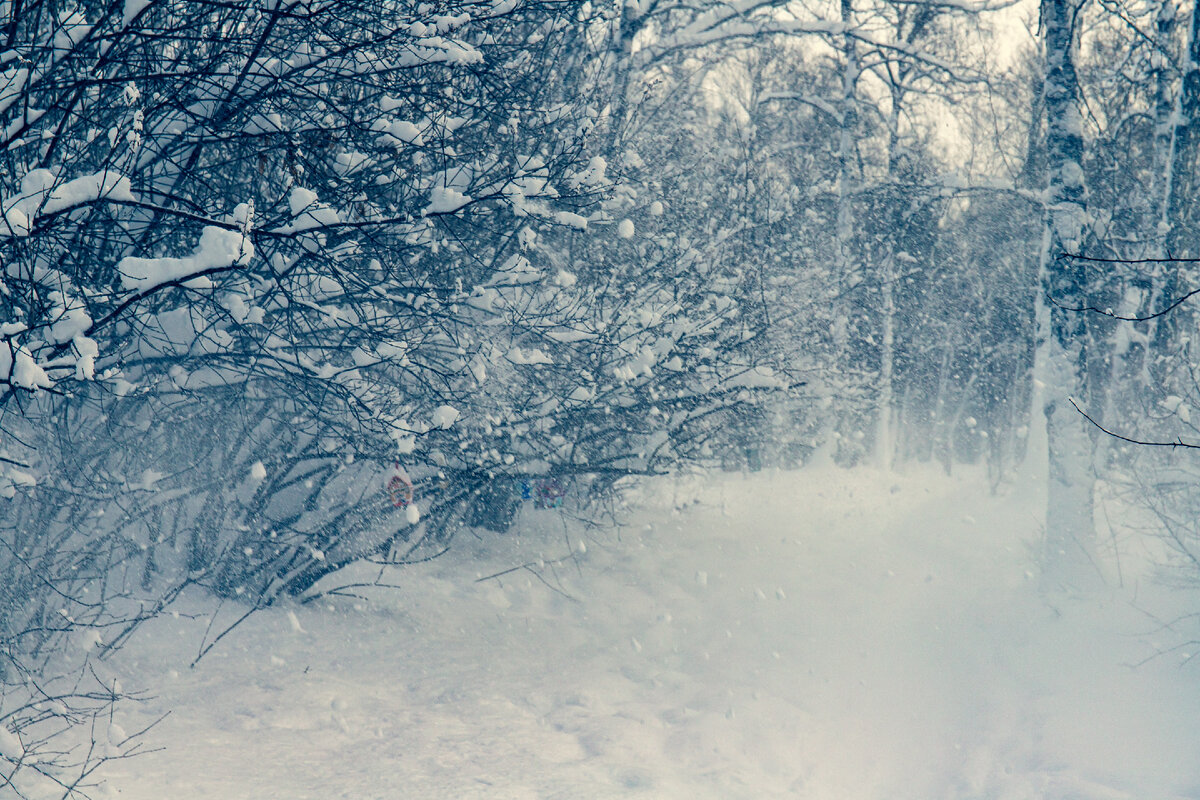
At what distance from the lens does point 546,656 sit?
7070mm

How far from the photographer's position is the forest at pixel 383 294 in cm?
368

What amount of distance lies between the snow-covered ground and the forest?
47cm

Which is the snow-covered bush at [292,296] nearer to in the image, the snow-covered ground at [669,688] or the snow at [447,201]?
the snow at [447,201]

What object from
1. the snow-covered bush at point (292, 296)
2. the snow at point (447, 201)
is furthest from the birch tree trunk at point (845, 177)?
the snow at point (447, 201)

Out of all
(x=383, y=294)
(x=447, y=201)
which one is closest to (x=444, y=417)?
(x=383, y=294)

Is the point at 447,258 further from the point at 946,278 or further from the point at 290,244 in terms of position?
the point at 946,278

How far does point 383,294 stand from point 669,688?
378 centimetres

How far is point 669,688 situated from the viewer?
6836 millimetres

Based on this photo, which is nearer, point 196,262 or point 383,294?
point 196,262

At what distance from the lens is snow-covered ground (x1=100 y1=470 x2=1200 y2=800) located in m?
5.23

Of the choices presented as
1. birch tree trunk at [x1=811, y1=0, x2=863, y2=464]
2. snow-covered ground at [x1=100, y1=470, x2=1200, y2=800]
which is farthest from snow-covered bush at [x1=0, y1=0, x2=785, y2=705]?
birch tree trunk at [x1=811, y1=0, x2=863, y2=464]

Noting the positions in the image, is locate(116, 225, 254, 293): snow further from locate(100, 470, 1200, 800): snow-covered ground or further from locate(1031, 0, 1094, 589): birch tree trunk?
locate(1031, 0, 1094, 589): birch tree trunk

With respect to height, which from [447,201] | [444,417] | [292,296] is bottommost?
[444,417]

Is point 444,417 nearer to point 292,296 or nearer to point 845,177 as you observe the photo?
point 292,296
